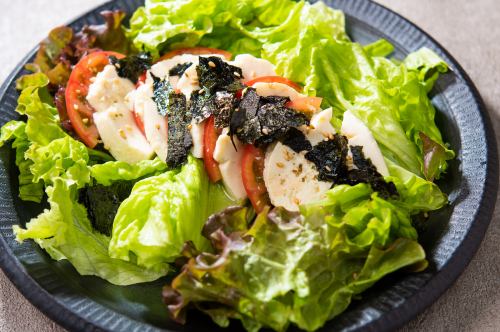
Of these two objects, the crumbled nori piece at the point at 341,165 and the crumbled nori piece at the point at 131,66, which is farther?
the crumbled nori piece at the point at 131,66

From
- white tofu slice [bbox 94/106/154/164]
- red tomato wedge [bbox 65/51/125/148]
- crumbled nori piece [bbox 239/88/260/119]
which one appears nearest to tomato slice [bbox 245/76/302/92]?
crumbled nori piece [bbox 239/88/260/119]

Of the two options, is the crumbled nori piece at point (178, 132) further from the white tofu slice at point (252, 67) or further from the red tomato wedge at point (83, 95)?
the red tomato wedge at point (83, 95)

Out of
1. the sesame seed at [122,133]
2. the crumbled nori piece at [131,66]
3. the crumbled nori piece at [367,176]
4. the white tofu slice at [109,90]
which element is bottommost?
the crumbled nori piece at [367,176]

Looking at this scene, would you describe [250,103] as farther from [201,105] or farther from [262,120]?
[201,105]

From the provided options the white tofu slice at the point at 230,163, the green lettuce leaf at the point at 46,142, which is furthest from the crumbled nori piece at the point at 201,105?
the green lettuce leaf at the point at 46,142

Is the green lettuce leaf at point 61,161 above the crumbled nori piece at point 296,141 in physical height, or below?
below

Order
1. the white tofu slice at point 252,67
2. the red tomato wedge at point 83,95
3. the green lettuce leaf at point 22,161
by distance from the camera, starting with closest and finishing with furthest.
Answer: the green lettuce leaf at point 22,161 < the white tofu slice at point 252,67 < the red tomato wedge at point 83,95

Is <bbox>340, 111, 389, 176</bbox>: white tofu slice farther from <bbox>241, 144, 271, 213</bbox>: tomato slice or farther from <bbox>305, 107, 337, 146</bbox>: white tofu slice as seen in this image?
<bbox>241, 144, 271, 213</bbox>: tomato slice

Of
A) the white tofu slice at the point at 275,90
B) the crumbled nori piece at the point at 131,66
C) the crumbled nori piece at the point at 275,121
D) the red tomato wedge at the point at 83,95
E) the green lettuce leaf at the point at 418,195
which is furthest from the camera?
the crumbled nori piece at the point at 131,66
